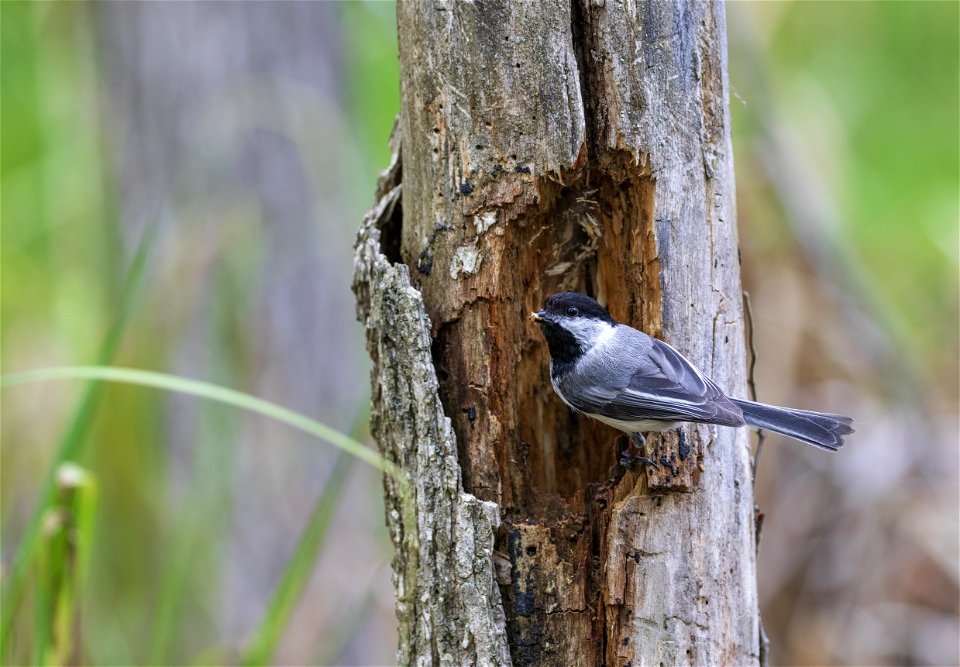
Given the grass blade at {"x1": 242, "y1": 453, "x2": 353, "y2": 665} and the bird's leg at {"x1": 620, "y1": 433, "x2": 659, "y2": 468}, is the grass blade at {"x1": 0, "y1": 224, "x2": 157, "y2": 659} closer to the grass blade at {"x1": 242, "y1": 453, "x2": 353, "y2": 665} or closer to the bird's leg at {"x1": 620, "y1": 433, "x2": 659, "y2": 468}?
the grass blade at {"x1": 242, "y1": 453, "x2": 353, "y2": 665}

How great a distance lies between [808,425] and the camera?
7.36 feet

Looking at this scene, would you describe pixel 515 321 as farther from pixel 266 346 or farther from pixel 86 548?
→ pixel 266 346

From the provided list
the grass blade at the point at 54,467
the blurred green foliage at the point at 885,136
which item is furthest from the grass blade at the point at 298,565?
the blurred green foliage at the point at 885,136

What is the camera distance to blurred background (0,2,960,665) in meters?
3.48

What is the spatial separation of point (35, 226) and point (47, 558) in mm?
3041

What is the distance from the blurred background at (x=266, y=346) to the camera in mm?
3484

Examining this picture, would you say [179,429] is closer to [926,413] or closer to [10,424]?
[10,424]

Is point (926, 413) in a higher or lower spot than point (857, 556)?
higher

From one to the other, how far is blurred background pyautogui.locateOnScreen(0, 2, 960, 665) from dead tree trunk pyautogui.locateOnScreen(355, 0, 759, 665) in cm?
127

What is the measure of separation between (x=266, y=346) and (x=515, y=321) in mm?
2058

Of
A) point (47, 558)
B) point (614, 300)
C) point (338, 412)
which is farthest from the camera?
point (338, 412)

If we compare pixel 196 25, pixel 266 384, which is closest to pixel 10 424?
pixel 266 384

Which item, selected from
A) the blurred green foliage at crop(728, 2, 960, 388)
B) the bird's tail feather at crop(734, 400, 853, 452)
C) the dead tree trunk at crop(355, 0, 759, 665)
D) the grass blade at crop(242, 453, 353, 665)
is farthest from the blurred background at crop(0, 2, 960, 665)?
the bird's tail feather at crop(734, 400, 853, 452)

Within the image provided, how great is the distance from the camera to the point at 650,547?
189 cm
